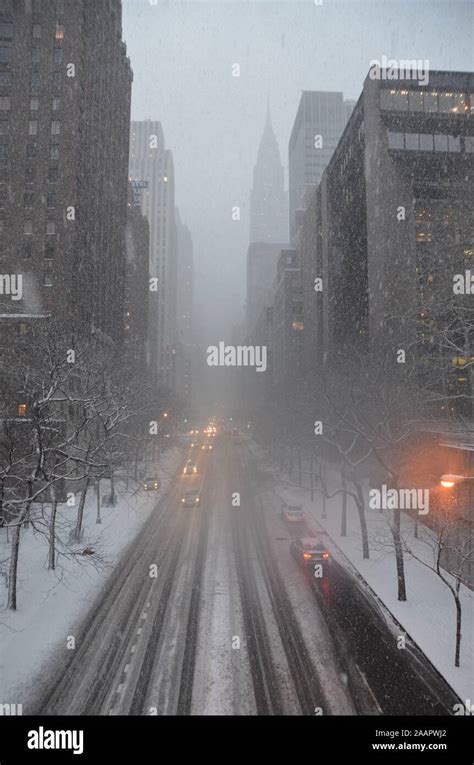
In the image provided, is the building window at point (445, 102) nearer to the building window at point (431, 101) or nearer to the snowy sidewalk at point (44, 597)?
the building window at point (431, 101)

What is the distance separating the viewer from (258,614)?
1458cm

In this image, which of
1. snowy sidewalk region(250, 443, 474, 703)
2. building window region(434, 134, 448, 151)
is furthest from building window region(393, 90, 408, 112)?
snowy sidewalk region(250, 443, 474, 703)

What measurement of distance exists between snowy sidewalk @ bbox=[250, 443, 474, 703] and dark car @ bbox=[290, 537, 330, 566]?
1.63 metres

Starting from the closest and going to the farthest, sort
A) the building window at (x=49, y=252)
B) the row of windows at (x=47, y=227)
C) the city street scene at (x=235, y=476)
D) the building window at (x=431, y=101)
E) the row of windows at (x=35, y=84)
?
1. the city street scene at (x=235, y=476)
2. the building window at (x=49, y=252)
3. the row of windows at (x=47, y=227)
4. the row of windows at (x=35, y=84)
5. the building window at (x=431, y=101)

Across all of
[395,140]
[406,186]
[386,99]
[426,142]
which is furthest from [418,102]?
[406,186]

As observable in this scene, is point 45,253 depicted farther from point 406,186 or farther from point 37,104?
point 406,186

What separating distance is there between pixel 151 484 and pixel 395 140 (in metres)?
41.4

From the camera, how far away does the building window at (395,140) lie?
44.4 meters

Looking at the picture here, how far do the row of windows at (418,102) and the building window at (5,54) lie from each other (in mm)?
36389

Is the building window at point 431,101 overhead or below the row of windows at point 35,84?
overhead

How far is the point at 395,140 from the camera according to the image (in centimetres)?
4472

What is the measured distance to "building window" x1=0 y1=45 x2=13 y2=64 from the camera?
4066 centimetres

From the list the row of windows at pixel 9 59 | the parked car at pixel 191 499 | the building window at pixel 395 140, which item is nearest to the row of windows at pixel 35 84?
the row of windows at pixel 9 59
